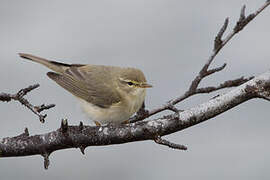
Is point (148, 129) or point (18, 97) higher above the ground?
point (18, 97)

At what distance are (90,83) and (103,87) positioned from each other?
200mm

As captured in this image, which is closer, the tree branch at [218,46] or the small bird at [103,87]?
the tree branch at [218,46]

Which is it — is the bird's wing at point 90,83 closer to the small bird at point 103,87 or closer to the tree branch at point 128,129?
the small bird at point 103,87

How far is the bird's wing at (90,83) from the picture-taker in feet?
16.8

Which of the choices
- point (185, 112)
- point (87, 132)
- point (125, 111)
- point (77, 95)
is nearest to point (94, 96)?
point (77, 95)

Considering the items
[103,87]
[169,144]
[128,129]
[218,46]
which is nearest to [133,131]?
[128,129]

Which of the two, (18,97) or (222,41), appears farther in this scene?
(222,41)

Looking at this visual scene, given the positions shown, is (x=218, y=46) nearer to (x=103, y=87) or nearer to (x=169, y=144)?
(x=169, y=144)

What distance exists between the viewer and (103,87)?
5.34 meters

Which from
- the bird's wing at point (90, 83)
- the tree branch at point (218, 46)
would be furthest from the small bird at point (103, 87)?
the tree branch at point (218, 46)

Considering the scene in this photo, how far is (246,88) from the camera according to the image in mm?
3164

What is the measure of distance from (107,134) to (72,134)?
303 mm

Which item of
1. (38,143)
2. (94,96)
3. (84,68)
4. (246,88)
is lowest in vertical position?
(38,143)

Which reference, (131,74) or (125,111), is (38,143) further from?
(131,74)
